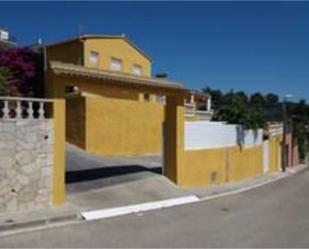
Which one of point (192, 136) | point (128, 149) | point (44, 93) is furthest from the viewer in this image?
point (128, 149)

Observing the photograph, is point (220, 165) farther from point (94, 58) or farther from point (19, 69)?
point (94, 58)

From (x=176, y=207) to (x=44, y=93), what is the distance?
16.7 ft

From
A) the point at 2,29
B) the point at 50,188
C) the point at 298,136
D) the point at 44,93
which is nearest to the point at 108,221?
the point at 50,188

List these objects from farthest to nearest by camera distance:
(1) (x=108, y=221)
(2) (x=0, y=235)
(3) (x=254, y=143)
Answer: (3) (x=254, y=143) → (1) (x=108, y=221) → (2) (x=0, y=235)

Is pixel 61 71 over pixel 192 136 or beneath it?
over

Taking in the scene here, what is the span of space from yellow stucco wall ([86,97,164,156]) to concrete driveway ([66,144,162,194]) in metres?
0.94

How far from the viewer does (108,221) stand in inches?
535

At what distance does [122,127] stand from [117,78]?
1023 centimetres

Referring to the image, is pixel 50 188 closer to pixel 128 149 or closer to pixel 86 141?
pixel 86 141

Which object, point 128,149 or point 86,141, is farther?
point 128,149

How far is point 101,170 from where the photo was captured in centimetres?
2127

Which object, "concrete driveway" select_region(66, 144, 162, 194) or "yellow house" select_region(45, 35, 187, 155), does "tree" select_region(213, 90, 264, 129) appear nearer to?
"yellow house" select_region(45, 35, 187, 155)

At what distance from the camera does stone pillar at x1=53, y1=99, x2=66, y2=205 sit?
14820mm

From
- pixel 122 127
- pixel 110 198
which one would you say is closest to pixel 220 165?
pixel 122 127
